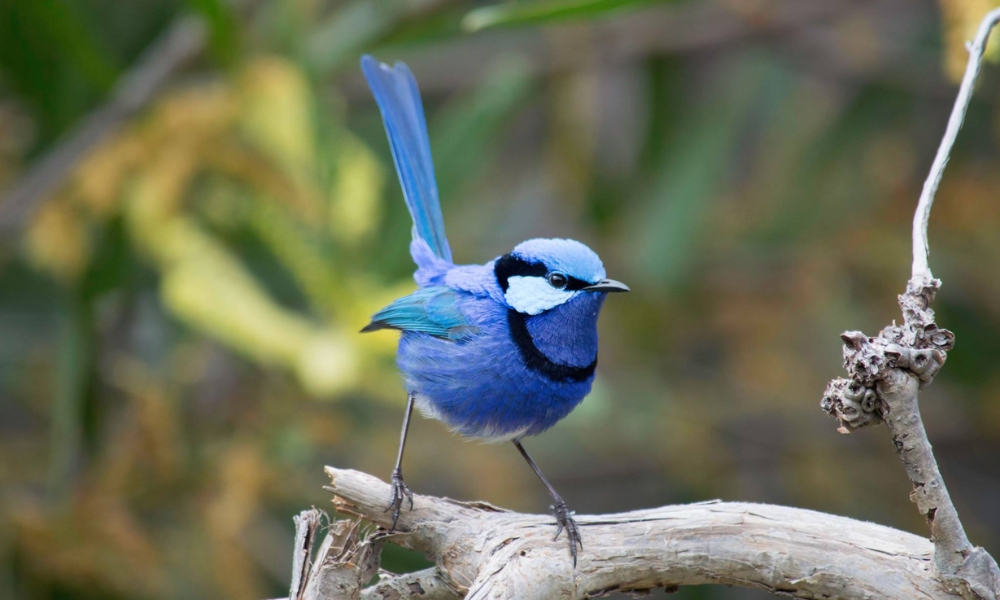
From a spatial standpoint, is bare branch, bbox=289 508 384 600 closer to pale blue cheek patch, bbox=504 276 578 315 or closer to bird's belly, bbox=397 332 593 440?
bird's belly, bbox=397 332 593 440

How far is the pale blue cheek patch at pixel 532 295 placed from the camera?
2.38m

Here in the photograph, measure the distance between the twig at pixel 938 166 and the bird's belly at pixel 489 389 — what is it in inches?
35.5

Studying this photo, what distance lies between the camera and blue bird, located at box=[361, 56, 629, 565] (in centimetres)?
235

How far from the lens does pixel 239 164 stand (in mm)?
3596

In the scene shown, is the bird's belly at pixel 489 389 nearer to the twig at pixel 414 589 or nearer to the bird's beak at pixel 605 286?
the bird's beak at pixel 605 286

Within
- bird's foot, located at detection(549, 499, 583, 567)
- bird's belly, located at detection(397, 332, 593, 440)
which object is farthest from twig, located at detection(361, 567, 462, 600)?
bird's belly, located at detection(397, 332, 593, 440)

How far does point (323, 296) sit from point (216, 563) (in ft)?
3.29

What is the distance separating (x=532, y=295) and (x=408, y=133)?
0.67m

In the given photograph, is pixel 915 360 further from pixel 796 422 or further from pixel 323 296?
pixel 796 422

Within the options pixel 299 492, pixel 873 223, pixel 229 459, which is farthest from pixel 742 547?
pixel 873 223

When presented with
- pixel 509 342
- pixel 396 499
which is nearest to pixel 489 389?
pixel 509 342

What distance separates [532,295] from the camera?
2420mm

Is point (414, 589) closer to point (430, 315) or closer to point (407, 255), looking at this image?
point (430, 315)

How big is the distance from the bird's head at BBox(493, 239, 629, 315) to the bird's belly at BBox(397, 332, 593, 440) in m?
0.11
